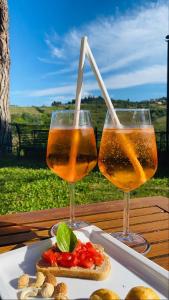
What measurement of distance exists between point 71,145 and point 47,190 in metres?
4.84

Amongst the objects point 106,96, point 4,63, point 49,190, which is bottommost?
point 49,190

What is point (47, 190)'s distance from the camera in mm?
6176

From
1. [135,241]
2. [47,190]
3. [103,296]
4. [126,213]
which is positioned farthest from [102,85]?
[47,190]

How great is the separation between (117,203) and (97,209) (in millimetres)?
173

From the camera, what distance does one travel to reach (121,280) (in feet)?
3.36

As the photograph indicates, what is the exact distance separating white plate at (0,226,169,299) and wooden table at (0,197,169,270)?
14cm

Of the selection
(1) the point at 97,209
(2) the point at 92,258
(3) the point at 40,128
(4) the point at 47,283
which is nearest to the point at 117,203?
(1) the point at 97,209

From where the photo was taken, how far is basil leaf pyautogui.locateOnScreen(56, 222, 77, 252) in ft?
3.62

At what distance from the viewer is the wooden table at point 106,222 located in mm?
1364

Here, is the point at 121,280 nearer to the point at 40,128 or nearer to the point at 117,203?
the point at 117,203

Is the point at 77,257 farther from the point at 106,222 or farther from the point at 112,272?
the point at 106,222

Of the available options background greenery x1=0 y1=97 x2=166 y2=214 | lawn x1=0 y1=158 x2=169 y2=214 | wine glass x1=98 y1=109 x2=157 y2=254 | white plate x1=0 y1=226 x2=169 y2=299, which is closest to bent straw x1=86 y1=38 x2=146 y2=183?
wine glass x1=98 y1=109 x2=157 y2=254

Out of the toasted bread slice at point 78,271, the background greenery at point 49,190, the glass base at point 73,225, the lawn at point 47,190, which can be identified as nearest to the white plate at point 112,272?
the toasted bread slice at point 78,271

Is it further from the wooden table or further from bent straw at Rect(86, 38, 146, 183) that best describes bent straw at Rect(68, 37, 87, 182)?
the wooden table
